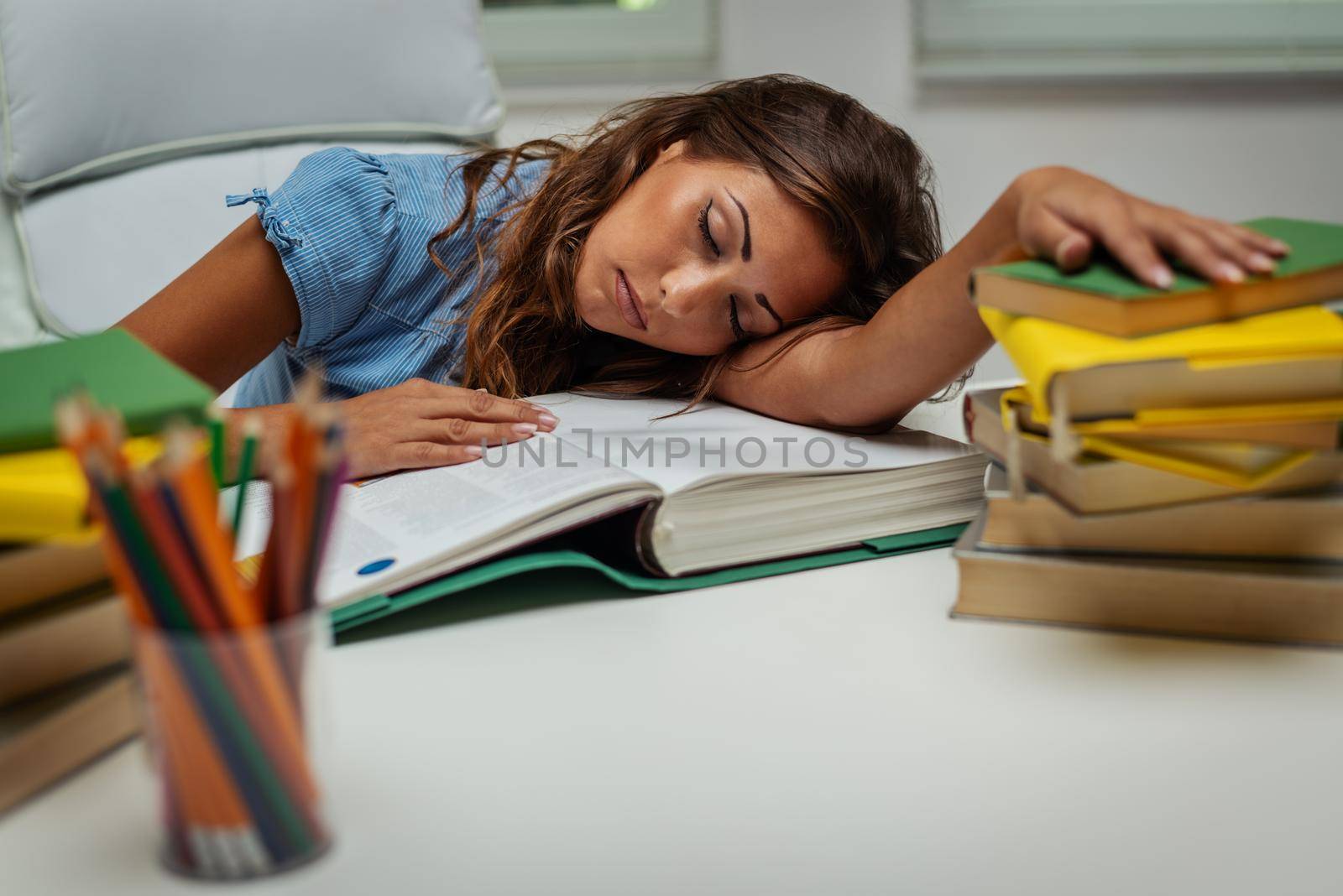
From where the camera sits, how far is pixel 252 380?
1341 mm

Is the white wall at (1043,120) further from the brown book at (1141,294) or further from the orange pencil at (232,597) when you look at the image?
the orange pencil at (232,597)

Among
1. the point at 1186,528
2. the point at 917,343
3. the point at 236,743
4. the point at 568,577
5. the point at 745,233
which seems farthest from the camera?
the point at 745,233

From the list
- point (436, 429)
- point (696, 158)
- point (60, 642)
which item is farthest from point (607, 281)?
point (60, 642)

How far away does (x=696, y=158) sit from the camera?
1014 millimetres

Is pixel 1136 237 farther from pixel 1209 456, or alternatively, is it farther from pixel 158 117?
pixel 158 117

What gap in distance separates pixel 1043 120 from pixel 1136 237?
5.21ft

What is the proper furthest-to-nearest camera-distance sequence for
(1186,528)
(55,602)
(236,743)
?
(1186,528) < (55,602) < (236,743)

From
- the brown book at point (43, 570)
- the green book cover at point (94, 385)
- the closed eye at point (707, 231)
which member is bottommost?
the closed eye at point (707, 231)

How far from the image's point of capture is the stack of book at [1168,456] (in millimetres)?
511

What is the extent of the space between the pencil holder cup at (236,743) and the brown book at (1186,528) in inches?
14.0

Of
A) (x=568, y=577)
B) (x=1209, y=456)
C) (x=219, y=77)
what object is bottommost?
(x=568, y=577)

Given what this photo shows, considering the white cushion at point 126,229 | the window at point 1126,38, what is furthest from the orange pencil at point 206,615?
the window at point 1126,38

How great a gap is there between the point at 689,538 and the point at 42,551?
338 millimetres

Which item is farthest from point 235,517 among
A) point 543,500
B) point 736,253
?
point 736,253
